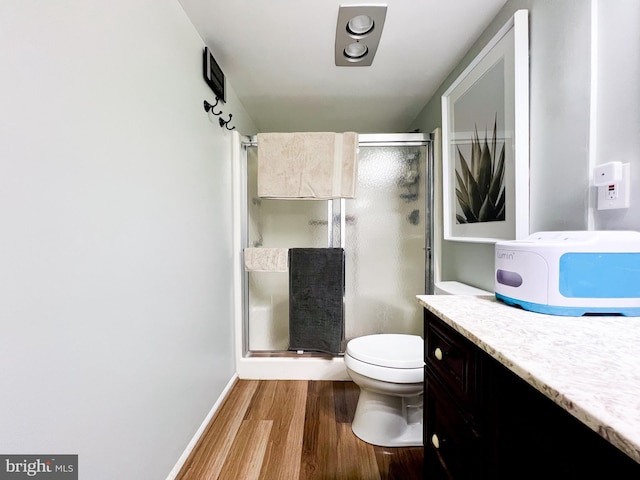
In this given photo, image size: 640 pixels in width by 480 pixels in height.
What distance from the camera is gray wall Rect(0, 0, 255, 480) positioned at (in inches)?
24.3

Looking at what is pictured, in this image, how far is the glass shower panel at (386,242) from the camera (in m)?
2.15

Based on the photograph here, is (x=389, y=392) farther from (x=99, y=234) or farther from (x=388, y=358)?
(x=99, y=234)

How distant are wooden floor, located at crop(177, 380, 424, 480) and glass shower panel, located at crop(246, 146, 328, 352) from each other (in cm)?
45

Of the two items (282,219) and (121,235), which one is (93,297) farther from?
(282,219)

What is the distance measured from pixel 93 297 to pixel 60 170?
34 cm

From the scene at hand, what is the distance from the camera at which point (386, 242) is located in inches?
85.8

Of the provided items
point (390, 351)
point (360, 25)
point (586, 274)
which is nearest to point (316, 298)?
point (390, 351)

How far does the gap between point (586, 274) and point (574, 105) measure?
0.59 m

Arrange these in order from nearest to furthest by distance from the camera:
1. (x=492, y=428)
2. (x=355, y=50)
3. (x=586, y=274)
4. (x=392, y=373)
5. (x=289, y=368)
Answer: (x=492, y=428) < (x=586, y=274) < (x=392, y=373) < (x=355, y=50) < (x=289, y=368)

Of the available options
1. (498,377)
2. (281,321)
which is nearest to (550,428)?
(498,377)

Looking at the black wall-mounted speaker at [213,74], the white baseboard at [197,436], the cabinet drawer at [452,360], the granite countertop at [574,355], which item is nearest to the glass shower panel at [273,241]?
the white baseboard at [197,436]

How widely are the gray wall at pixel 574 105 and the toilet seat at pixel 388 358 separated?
80cm

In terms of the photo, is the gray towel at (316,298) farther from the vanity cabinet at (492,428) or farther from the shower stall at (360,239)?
the vanity cabinet at (492,428)

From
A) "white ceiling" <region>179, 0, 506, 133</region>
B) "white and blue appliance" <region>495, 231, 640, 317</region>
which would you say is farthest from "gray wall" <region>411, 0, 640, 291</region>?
"white ceiling" <region>179, 0, 506, 133</region>
